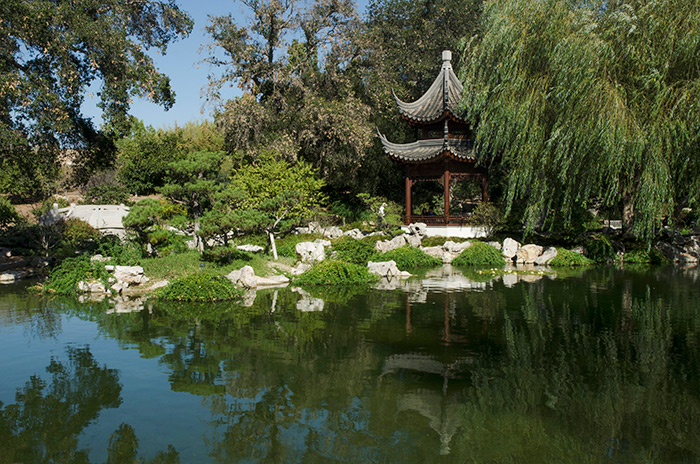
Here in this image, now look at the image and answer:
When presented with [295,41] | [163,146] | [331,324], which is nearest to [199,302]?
[331,324]

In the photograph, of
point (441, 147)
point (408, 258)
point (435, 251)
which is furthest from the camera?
point (441, 147)

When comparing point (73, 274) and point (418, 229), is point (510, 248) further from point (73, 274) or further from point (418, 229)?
point (73, 274)

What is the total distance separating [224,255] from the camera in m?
13.0

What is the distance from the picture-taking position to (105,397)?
5340 mm

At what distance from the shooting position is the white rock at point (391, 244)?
17406 mm

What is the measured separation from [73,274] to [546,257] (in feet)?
41.6

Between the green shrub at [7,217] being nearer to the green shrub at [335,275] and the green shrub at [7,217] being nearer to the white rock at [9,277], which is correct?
the white rock at [9,277]

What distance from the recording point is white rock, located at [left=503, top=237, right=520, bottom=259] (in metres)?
16.8

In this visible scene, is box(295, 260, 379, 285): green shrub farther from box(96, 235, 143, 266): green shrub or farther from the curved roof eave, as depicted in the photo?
the curved roof eave

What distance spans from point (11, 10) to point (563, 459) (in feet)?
39.1

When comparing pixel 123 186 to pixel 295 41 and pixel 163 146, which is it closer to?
pixel 163 146

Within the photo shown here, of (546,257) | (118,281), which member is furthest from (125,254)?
(546,257)

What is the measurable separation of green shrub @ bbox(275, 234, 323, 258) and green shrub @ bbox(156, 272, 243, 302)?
4928 mm

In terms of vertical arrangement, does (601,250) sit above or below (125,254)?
below
